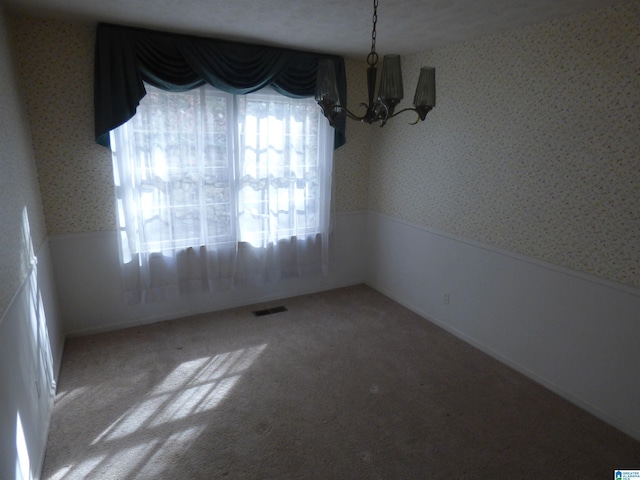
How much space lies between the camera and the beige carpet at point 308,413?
6.61ft

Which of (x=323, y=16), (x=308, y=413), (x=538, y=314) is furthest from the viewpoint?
(x=538, y=314)

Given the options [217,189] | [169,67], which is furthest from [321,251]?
[169,67]

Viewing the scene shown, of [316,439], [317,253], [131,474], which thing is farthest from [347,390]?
[317,253]

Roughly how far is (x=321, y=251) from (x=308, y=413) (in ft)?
6.68

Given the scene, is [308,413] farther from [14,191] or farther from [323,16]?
[323,16]

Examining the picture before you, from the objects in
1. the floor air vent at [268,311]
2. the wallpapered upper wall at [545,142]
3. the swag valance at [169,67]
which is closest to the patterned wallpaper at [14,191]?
the swag valance at [169,67]

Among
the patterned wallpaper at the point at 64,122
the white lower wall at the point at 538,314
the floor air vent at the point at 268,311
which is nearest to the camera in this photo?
the white lower wall at the point at 538,314

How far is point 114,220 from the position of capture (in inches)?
126

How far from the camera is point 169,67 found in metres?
3.02

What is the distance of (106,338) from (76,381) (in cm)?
63

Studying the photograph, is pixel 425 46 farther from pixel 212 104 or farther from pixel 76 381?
pixel 76 381

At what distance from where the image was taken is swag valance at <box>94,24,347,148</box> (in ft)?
9.41

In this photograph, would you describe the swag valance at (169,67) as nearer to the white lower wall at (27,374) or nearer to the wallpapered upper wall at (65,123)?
the wallpapered upper wall at (65,123)

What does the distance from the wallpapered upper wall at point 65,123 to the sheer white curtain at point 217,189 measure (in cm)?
18
